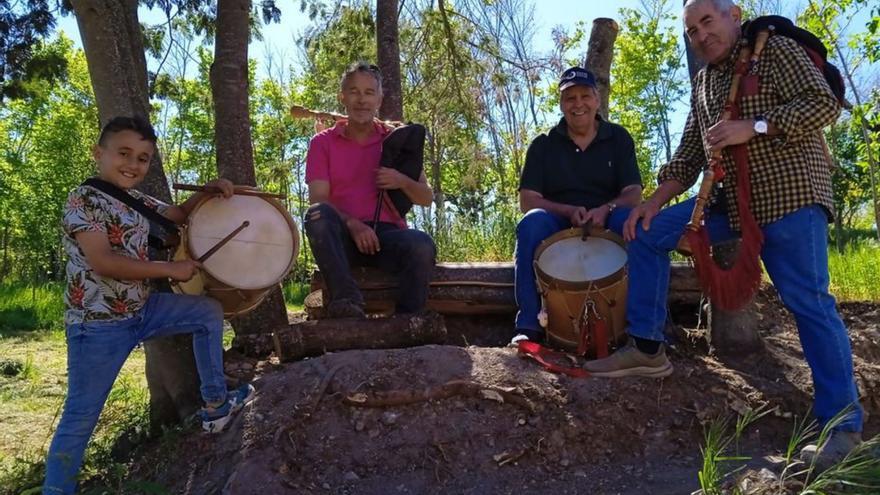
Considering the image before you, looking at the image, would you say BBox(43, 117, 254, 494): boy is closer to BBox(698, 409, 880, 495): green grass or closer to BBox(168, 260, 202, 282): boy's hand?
BBox(168, 260, 202, 282): boy's hand

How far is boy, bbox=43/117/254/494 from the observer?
2705 mm

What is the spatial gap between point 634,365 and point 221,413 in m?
1.86

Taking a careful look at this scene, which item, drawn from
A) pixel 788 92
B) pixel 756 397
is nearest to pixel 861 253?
pixel 756 397

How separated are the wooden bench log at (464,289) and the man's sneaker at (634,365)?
1162 mm

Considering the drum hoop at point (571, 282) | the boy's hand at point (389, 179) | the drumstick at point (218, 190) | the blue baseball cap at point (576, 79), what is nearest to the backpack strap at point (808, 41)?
the blue baseball cap at point (576, 79)

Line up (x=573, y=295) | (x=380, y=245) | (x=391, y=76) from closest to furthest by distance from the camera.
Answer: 1. (x=573, y=295)
2. (x=380, y=245)
3. (x=391, y=76)

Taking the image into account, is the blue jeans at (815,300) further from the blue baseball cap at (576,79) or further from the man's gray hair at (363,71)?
the man's gray hair at (363,71)

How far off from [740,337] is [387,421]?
6.43 feet

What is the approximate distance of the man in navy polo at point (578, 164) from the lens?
3891 millimetres

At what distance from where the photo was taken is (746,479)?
2.31 meters

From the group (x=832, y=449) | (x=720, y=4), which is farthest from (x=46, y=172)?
(x=832, y=449)

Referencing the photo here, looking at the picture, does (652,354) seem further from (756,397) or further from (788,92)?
(788,92)

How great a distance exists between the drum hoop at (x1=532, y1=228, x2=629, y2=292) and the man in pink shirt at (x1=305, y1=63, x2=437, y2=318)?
67 cm

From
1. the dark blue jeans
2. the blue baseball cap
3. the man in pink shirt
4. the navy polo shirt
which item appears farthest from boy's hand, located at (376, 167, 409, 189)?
the blue baseball cap
